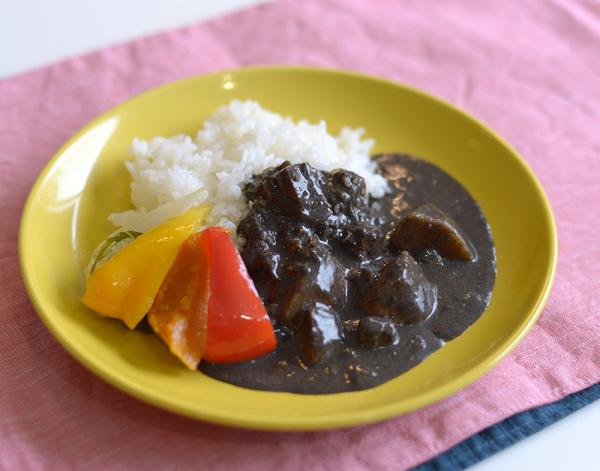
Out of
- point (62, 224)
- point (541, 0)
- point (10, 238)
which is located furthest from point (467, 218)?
point (541, 0)

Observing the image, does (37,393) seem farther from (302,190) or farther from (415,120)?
(415,120)

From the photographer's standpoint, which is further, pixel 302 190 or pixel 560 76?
pixel 560 76

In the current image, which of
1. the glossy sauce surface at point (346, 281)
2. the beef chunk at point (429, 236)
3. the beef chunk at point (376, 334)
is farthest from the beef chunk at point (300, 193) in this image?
the beef chunk at point (376, 334)

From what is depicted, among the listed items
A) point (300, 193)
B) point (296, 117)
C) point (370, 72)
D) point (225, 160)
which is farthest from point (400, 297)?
point (370, 72)

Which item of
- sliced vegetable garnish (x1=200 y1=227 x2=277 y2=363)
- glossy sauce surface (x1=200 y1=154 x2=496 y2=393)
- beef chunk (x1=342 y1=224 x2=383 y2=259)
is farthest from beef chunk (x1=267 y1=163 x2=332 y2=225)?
sliced vegetable garnish (x1=200 y1=227 x2=277 y2=363)

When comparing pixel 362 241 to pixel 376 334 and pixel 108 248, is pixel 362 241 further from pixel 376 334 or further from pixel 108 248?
pixel 108 248

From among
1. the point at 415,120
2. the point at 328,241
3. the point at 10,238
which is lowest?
the point at 10,238

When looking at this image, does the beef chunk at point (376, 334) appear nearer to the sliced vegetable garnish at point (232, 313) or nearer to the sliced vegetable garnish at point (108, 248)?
the sliced vegetable garnish at point (232, 313)
